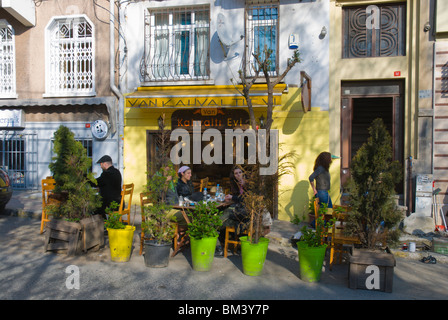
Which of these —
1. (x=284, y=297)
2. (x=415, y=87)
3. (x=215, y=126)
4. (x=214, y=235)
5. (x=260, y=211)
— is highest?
(x=415, y=87)

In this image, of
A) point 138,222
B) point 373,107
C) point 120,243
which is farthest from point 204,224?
point 373,107

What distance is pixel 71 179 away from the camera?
6.36m

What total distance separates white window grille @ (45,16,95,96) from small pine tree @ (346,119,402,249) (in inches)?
312

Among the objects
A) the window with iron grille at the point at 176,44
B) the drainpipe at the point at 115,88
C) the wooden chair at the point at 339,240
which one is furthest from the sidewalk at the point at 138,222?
the window with iron grille at the point at 176,44

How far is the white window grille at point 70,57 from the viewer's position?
1086 cm

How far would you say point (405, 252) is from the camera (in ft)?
22.4

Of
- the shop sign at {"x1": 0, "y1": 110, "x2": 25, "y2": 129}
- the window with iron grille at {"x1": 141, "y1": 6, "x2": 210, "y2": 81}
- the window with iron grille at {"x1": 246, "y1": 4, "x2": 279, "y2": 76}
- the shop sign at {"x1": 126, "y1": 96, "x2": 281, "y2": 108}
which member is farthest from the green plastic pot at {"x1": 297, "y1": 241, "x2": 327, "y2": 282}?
the shop sign at {"x1": 0, "y1": 110, "x2": 25, "y2": 129}

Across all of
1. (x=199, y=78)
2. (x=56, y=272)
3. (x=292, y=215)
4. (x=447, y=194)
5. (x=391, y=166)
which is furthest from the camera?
(x=199, y=78)

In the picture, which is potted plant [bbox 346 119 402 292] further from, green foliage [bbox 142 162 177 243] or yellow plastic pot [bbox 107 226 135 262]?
yellow plastic pot [bbox 107 226 135 262]

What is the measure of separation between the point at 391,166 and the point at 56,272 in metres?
4.74

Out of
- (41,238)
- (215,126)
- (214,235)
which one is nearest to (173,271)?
(214,235)

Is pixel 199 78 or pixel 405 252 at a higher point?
pixel 199 78

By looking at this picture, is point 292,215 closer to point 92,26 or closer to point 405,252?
point 405,252

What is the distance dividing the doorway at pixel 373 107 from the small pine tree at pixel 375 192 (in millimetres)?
3820
